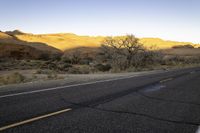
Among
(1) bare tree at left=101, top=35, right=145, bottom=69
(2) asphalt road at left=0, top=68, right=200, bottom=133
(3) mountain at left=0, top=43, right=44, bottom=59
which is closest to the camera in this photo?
(2) asphalt road at left=0, top=68, right=200, bottom=133

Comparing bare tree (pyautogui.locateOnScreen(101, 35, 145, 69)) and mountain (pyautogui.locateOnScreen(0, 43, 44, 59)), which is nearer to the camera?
bare tree (pyautogui.locateOnScreen(101, 35, 145, 69))

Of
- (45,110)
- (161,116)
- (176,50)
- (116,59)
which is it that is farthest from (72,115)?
(176,50)

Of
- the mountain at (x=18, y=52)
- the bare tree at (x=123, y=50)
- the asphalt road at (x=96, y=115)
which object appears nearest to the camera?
the asphalt road at (x=96, y=115)

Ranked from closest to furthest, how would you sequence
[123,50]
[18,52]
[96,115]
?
1. [96,115]
2. [123,50]
3. [18,52]

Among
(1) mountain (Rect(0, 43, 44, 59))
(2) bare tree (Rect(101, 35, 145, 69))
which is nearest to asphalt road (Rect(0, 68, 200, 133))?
(2) bare tree (Rect(101, 35, 145, 69))

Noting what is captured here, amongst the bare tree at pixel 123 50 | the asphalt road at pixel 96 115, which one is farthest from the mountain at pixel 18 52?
the asphalt road at pixel 96 115

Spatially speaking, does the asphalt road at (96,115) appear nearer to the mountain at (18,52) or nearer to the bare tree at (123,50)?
the bare tree at (123,50)

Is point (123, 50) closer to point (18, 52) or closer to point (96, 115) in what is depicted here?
point (18, 52)

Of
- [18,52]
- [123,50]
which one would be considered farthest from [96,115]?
[18,52]

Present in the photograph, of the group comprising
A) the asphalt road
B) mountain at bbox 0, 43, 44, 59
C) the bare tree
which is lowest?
mountain at bbox 0, 43, 44, 59

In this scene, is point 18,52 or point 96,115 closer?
point 96,115

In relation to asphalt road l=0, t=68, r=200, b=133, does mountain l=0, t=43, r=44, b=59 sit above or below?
below

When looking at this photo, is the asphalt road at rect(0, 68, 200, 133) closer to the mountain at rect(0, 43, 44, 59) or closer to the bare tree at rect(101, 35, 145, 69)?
the bare tree at rect(101, 35, 145, 69)

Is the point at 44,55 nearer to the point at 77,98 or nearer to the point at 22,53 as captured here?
the point at 22,53
